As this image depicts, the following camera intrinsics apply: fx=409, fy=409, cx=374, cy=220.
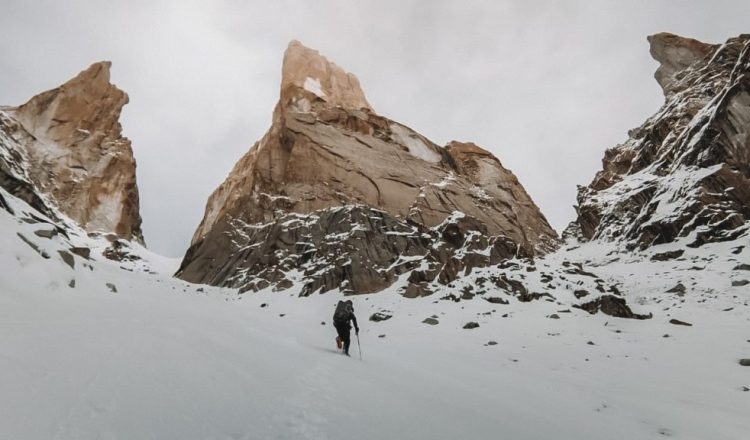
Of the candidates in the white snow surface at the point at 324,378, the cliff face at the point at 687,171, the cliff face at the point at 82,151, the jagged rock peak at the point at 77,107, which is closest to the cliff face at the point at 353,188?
the cliff face at the point at 687,171

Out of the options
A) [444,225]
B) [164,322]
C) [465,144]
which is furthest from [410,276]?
[465,144]

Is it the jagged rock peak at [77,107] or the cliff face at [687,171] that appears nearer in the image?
the cliff face at [687,171]

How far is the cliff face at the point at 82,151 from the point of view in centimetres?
7794

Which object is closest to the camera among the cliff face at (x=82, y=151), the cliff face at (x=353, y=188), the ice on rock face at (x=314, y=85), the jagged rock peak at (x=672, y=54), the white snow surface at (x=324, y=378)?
the white snow surface at (x=324, y=378)

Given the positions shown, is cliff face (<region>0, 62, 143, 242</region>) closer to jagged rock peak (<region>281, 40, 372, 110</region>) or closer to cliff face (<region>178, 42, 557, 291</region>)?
cliff face (<region>178, 42, 557, 291</region>)

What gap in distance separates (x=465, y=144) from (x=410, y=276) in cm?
5400

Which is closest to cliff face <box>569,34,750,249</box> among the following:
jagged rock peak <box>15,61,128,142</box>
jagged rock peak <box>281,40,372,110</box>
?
jagged rock peak <box>281,40,372,110</box>

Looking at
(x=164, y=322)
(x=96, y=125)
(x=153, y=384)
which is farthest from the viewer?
(x=96, y=125)

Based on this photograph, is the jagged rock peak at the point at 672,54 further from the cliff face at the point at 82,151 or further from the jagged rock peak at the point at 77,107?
the jagged rock peak at the point at 77,107

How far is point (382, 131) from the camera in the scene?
221ft

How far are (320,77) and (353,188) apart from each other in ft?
217

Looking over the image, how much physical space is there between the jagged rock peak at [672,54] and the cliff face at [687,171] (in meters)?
1.65

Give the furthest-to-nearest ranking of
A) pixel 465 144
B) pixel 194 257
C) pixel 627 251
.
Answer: pixel 465 144
pixel 194 257
pixel 627 251

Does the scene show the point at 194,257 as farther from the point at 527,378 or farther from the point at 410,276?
the point at 527,378
